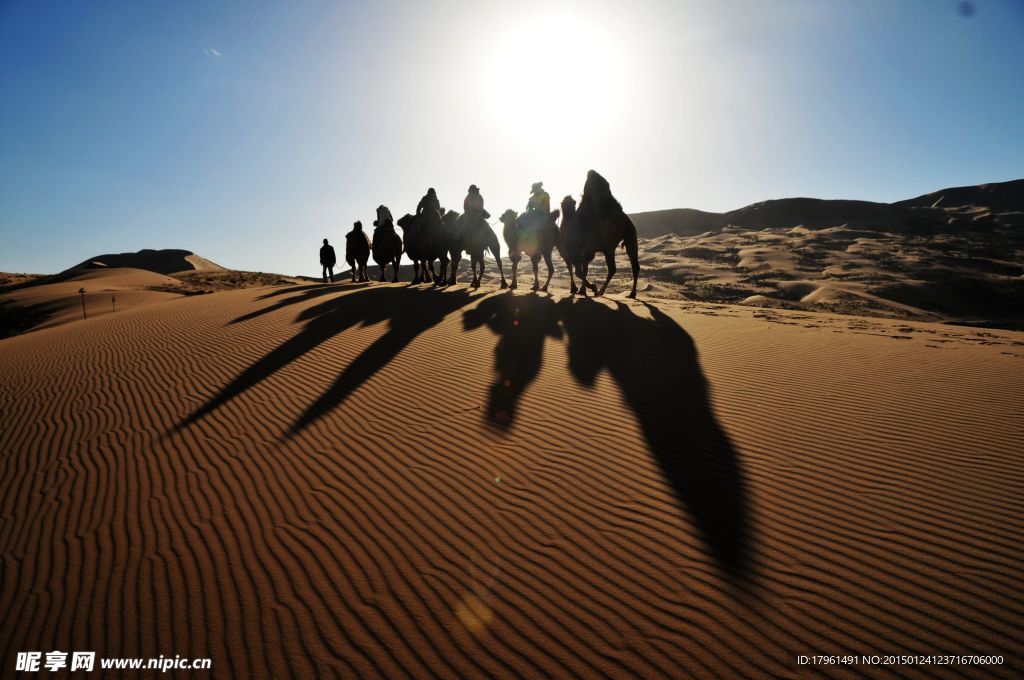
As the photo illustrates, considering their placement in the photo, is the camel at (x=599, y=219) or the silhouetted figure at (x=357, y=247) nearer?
the camel at (x=599, y=219)

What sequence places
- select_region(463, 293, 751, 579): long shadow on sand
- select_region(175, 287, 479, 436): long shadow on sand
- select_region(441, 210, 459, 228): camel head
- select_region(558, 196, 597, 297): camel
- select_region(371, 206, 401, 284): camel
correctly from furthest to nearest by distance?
1. select_region(371, 206, 401, 284): camel
2. select_region(441, 210, 459, 228): camel head
3. select_region(558, 196, 597, 297): camel
4. select_region(175, 287, 479, 436): long shadow on sand
5. select_region(463, 293, 751, 579): long shadow on sand

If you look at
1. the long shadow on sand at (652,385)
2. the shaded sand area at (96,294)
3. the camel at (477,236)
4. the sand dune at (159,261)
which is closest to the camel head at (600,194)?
the long shadow on sand at (652,385)

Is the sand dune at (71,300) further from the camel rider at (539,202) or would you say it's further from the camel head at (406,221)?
the camel rider at (539,202)

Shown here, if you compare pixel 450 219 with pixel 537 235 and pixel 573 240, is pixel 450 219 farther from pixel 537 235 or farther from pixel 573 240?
pixel 573 240

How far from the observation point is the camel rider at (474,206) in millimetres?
17359

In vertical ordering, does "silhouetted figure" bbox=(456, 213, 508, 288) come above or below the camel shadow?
above

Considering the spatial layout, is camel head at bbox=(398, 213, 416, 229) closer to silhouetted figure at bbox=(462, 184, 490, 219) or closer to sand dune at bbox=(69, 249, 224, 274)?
silhouetted figure at bbox=(462, 184, 490, 219)

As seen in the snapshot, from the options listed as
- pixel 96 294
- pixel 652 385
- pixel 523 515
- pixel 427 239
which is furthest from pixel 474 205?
pixel 96 294

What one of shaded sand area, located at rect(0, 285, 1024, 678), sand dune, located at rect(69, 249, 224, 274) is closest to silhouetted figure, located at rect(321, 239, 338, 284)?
shaded sand area, located at rect(0, 285, 1024, 678)

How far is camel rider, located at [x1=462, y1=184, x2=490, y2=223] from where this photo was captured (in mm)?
17359

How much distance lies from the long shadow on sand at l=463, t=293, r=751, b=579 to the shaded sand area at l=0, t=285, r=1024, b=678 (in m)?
0.04

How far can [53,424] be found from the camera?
6145 mm

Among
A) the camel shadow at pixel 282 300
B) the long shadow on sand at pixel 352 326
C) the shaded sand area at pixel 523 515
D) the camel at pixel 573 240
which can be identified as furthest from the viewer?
the camel at pixel 573 240

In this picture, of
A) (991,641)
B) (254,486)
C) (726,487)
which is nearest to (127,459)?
(254,486)
